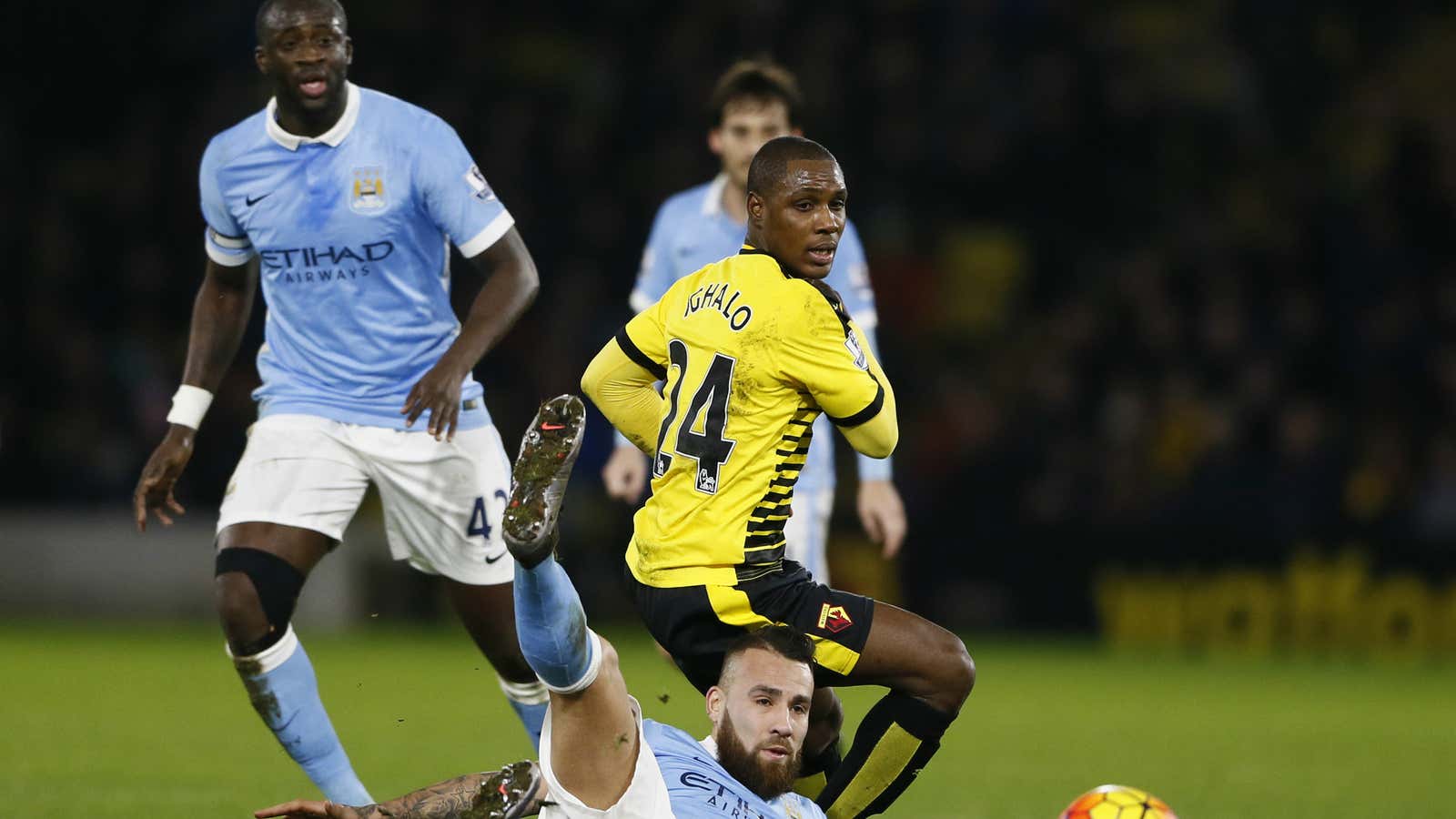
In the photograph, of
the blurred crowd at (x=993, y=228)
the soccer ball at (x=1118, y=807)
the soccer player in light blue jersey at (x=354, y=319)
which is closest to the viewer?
the soccer ball at (x=1118, y=807)

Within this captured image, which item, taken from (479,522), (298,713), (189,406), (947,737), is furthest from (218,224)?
(947,737)

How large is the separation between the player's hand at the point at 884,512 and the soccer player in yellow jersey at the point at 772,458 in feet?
4.84

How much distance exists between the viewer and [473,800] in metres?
4.93

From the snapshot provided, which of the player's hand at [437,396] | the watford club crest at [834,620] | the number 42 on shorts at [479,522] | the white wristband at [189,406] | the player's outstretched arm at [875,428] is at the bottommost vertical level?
the white wristband at [189,406]

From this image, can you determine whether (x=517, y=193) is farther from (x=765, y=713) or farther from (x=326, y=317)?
(x=765, y=713)

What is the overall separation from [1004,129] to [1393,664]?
19.2 feet

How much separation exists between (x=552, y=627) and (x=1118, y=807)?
1.63m

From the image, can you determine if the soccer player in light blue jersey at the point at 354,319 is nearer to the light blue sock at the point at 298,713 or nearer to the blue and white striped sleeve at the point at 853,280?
the light blue sock at the point at 298,713

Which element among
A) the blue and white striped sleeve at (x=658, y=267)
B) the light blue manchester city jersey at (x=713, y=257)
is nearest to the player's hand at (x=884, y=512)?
the light blue manchester city jersey at (x=713, y=257)

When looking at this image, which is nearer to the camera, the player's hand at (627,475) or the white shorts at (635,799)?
the white shorts at (635,799)

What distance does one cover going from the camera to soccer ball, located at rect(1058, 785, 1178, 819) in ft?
16.4

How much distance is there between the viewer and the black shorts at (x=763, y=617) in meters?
4.72

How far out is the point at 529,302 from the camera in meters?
5.82

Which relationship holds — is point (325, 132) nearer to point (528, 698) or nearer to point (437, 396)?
point (437, 396)
